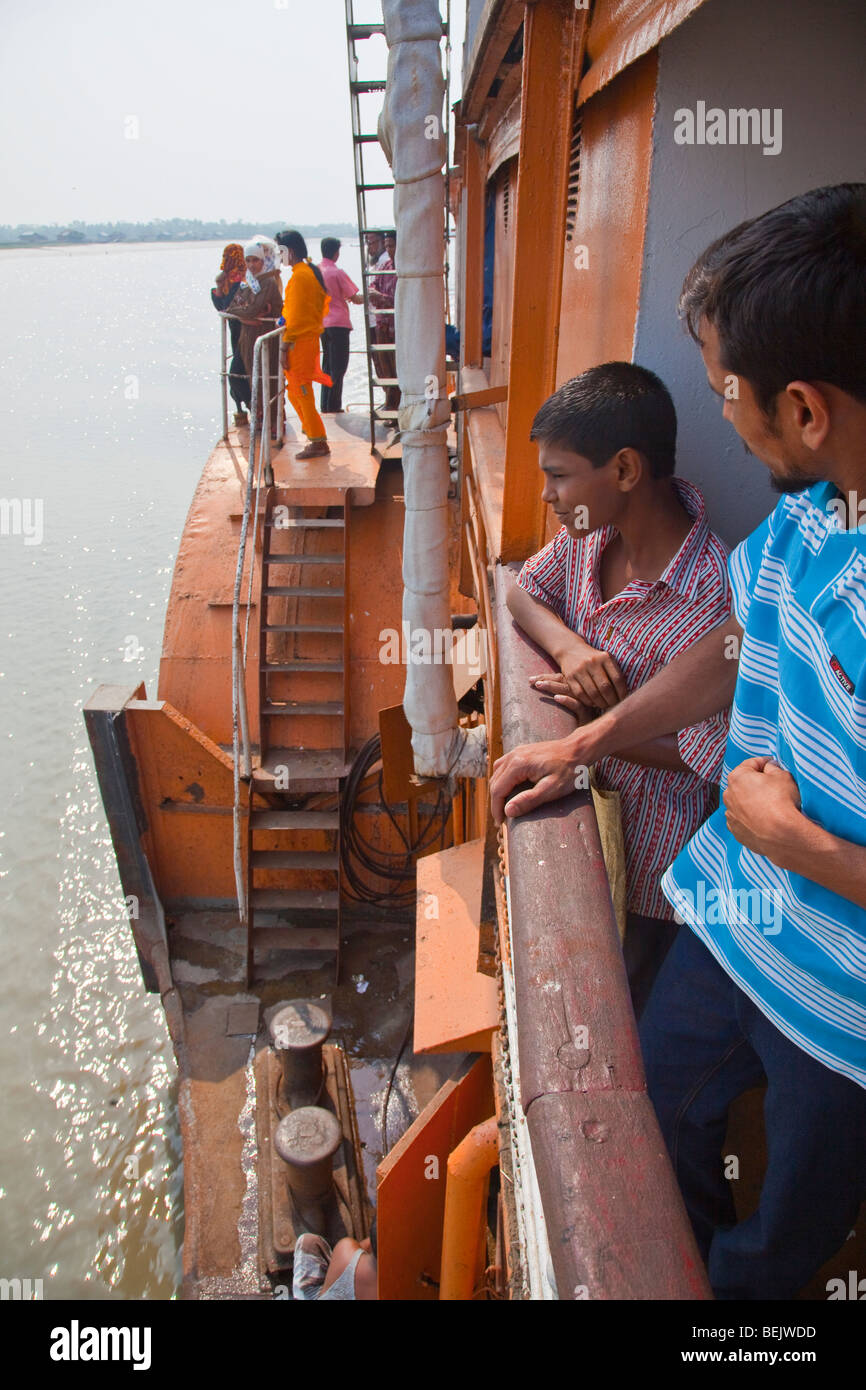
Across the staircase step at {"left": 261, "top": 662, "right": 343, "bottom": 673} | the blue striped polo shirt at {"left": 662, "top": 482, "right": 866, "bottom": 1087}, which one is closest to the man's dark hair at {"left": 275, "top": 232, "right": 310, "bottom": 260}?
the staircase step at {"left": 261, "top": 662, "right": 343, "bottom": 673}

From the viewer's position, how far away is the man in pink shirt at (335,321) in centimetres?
1097

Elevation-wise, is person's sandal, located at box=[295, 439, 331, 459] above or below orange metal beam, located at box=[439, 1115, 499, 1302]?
above

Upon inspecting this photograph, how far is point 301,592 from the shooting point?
7.13 metres

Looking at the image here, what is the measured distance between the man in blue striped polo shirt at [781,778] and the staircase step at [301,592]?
5434 millimetres

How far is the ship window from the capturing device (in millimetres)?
2969

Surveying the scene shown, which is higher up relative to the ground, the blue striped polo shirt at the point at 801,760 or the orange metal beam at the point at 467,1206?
the blue striped polo shirt at the point at 801,760

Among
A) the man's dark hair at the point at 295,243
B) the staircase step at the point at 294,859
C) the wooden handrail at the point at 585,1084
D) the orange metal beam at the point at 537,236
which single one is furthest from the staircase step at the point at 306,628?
the wooden handrail at the point at 585,1084

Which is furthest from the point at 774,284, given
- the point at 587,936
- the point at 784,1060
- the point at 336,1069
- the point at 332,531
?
the point at 332,531

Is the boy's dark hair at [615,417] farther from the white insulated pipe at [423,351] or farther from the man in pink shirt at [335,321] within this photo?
the man in pink shirt at [335,321]

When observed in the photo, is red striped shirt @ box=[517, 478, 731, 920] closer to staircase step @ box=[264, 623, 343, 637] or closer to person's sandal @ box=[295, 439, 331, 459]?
staircase step @ box=[264, 623, 343, 637]

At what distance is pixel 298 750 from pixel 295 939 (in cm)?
156

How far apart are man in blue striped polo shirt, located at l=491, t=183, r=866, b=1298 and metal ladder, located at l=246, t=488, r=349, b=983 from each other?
514cm

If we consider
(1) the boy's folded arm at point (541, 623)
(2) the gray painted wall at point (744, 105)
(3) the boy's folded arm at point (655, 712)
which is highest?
(2) the gray painted wall at point (744, 105)

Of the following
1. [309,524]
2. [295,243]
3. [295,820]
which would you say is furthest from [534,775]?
[295,243]
